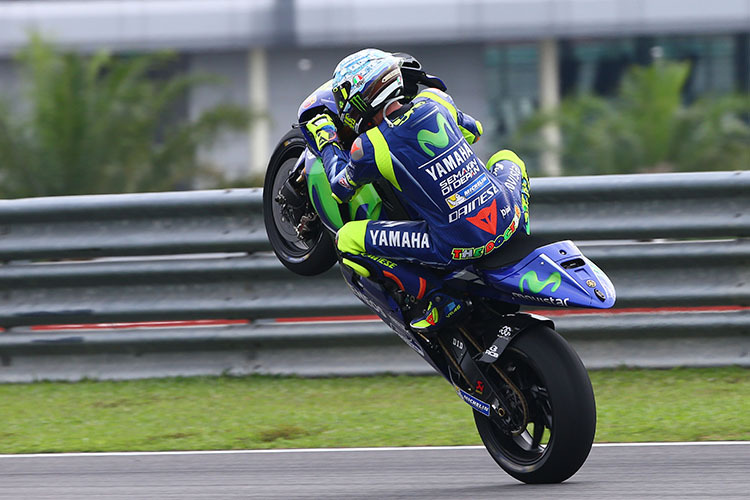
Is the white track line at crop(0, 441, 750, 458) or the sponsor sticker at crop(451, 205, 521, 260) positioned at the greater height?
the sponsor sticker at crop(451, 205, 521, 260)

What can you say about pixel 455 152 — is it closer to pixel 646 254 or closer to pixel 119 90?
pixel 646 254

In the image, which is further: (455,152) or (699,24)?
(699,24)

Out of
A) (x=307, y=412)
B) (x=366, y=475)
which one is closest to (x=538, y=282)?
(x=366, y=475)

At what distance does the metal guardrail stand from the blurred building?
19.7 meters

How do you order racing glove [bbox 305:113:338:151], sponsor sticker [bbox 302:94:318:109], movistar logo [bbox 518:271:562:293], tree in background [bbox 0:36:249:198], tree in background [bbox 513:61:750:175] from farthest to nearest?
1. tree in background [bbox 513:61:750:175]
2. tree in background [bbox 0:36:249:198]
3. sponsor sticker [bbox 302:94:318:109]
4. racing glove [bbox 305:113:338:151]
5. movistar logo [bbox 518:271:562:293]

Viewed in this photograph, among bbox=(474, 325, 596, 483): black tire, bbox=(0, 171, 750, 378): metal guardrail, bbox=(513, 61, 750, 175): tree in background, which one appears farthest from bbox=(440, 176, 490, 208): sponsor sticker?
bbox=(513, 61, 750, 175): tree in background

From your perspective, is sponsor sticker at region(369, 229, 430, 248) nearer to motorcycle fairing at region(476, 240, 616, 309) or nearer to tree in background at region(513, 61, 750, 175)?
motorcycle fairing at region(476, 240, 616, 309)

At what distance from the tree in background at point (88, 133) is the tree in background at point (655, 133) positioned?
5967 millimetres

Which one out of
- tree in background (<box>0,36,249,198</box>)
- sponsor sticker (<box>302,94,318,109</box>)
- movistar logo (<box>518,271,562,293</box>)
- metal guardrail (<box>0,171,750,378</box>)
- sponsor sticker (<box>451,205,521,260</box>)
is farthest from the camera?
tree in background (<box>0,36,249,198</box>)

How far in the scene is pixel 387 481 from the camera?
528cm

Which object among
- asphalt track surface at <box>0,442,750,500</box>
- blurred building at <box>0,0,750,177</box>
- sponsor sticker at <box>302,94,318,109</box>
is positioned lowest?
blurred building at <box>0,0,750,177</box>

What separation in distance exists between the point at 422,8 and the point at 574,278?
24.3 m

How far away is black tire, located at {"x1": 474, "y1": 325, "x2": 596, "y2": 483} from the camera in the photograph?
4.70m

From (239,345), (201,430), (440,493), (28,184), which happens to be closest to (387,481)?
(440,493)
